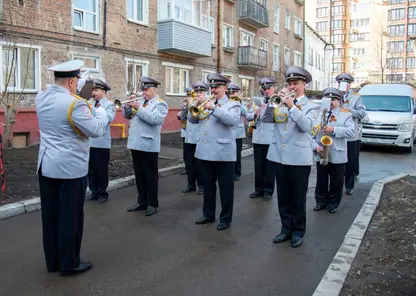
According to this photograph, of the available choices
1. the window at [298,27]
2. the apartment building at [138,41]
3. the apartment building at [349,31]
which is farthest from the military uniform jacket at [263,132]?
the apartment building at [349,31]

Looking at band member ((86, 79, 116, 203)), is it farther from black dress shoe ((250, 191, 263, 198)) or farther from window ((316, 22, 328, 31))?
window ((316, 22, 328, 31))

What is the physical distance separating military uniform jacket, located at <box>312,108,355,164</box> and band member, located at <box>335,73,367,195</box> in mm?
1080

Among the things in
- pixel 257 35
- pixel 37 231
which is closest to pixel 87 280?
pixel 37 231

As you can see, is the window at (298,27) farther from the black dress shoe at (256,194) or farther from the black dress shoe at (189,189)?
the black dress shoe at (256,194)

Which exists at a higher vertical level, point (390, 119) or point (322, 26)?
point (322, 26)

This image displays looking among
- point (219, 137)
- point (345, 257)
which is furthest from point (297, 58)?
point (345, 257)

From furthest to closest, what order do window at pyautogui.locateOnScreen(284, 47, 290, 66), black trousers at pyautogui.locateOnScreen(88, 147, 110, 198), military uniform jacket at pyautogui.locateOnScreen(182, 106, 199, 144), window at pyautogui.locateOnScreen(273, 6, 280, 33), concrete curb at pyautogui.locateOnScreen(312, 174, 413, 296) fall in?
1. window at pyautogui.locateOnScreen(284, 47, 290, 66)
2. window at pyautogui.locateOnScreen(273, 6, 280, 33)
3. military uniform jacket at pyautogui.locateOnScreen(182, 106, 199, 144)
4. black trousers at pyautogui.locateOnScreen(88, 147, 110, 198)
5. concrete curb at pyautogui.locateOnScreen(312, 174, 413, 296)

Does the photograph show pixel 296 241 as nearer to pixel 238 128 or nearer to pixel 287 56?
pixel 238 128

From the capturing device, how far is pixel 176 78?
20.2 m

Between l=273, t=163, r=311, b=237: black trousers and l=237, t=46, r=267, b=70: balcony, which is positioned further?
l=237, t=46, r=267, b=70: balcony

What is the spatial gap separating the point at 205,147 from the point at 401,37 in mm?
86889

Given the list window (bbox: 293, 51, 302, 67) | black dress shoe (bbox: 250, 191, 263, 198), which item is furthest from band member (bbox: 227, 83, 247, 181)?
window (bbox: 293, 51, 302, 67)

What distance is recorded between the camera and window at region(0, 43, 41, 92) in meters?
12.5

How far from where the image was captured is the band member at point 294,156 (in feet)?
15.7
